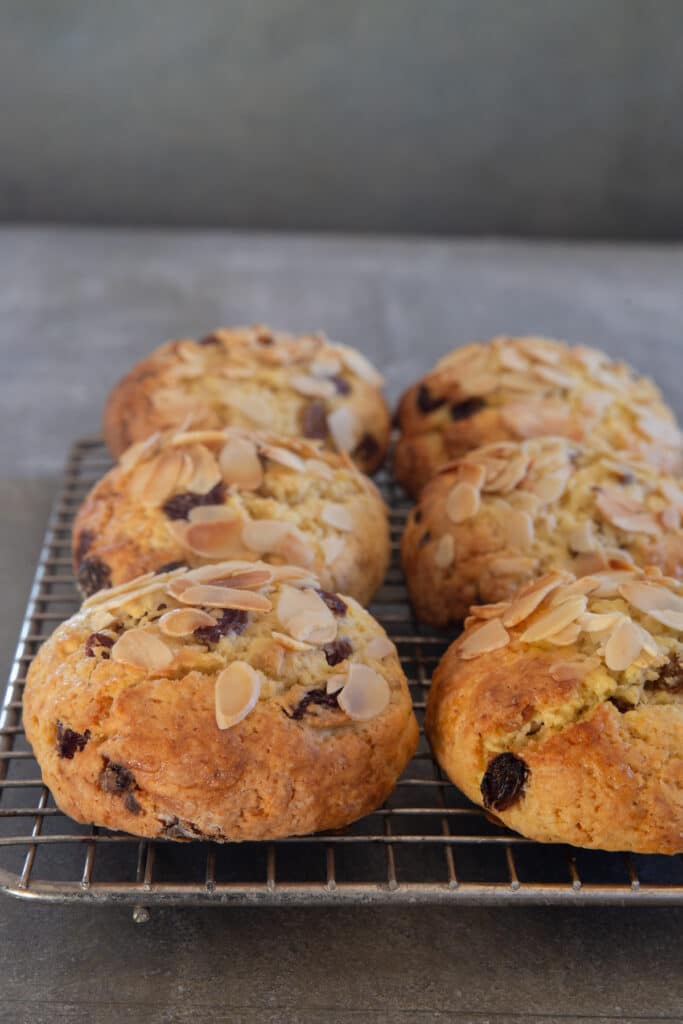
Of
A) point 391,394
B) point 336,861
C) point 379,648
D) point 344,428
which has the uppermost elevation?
point 379,648

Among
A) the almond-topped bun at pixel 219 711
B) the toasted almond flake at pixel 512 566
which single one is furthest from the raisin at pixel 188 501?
the toasted almond flake at pixel 512 566

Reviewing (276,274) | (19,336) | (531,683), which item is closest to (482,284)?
(276,274)

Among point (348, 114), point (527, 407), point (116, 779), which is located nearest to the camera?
point (116, 779)

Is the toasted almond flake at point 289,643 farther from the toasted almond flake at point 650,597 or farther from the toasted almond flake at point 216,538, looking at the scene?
the toasted almond flake at point 650,597

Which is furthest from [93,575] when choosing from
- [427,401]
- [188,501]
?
[427,401]

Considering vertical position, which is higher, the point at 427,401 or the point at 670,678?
the point at 670,678

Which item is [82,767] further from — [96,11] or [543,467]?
[96,11]

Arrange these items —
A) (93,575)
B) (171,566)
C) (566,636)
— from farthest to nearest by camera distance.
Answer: (93,575)
(171,566)
(566,636)

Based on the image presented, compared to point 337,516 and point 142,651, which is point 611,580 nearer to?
point 337,516
